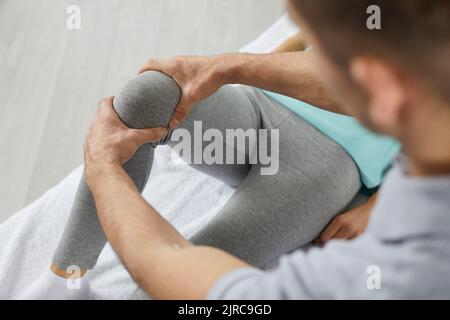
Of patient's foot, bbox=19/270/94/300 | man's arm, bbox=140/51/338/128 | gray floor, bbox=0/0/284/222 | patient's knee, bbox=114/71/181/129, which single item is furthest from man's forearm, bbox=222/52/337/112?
gray floor, bbox=0/0/284/222

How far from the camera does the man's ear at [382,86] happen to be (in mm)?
489

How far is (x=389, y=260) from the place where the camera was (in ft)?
1.80

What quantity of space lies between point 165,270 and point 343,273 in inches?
9.2

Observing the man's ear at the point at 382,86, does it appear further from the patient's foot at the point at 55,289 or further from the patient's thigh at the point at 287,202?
the patient's foot at the point at 55,289

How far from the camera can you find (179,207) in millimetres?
1191

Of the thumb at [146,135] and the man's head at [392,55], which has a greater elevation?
the man's head at [392,55]

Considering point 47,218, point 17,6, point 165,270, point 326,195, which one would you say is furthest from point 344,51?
point 17,6

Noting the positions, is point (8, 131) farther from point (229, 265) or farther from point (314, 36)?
point (314, 36)

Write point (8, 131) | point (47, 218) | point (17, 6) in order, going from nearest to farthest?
point (47, 218) < point (8, 131) < point (17, 6)

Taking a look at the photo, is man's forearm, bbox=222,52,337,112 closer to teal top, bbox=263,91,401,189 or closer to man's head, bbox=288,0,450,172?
teal top, bbox=263,91,401,189

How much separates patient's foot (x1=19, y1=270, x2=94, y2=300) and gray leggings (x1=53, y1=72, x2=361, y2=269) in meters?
0.03

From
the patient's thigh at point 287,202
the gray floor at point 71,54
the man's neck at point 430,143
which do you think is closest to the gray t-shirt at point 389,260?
the man's neck at point 430,143

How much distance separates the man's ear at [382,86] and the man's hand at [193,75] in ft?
1.70

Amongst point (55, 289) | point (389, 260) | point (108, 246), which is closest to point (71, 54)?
point (108, 246)
